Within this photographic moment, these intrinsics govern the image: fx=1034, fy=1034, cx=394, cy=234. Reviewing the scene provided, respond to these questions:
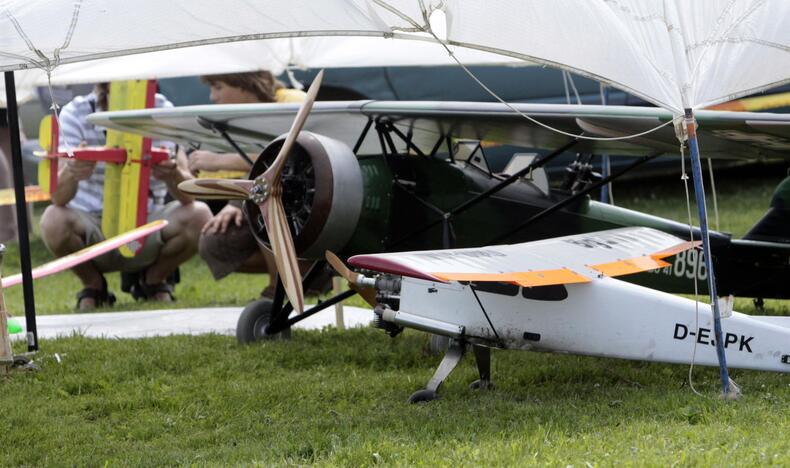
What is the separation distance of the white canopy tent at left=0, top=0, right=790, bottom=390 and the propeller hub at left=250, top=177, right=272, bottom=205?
1116mm

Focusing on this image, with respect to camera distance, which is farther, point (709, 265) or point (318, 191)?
point (318, 191)

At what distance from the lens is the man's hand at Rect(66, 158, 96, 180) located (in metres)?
8.80

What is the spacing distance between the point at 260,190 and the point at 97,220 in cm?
429

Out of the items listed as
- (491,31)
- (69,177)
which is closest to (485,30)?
(491,31)

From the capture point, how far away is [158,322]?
8836 millimetres

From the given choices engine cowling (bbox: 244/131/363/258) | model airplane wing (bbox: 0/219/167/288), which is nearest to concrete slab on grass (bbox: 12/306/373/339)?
model airplane wing (bbox: 0/219/167/288)

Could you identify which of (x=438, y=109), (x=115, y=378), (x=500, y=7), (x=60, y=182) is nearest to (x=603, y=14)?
(x=500, y=7)

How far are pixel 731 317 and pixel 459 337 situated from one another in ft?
4.48

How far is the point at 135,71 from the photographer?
33.4ft

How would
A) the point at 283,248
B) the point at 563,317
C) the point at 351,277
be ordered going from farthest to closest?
1. the point at 283,248
2. the point at 351,277
3. the point at 563,317

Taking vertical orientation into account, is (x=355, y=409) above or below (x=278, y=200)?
below

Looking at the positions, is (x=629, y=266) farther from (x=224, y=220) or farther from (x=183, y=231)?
(x=183, y=231)

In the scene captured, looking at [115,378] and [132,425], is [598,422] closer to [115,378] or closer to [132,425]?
[132,425]

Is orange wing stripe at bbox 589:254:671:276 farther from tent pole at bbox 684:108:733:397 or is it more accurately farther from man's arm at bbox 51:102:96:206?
man's arm at bbox 51:102:96:206
